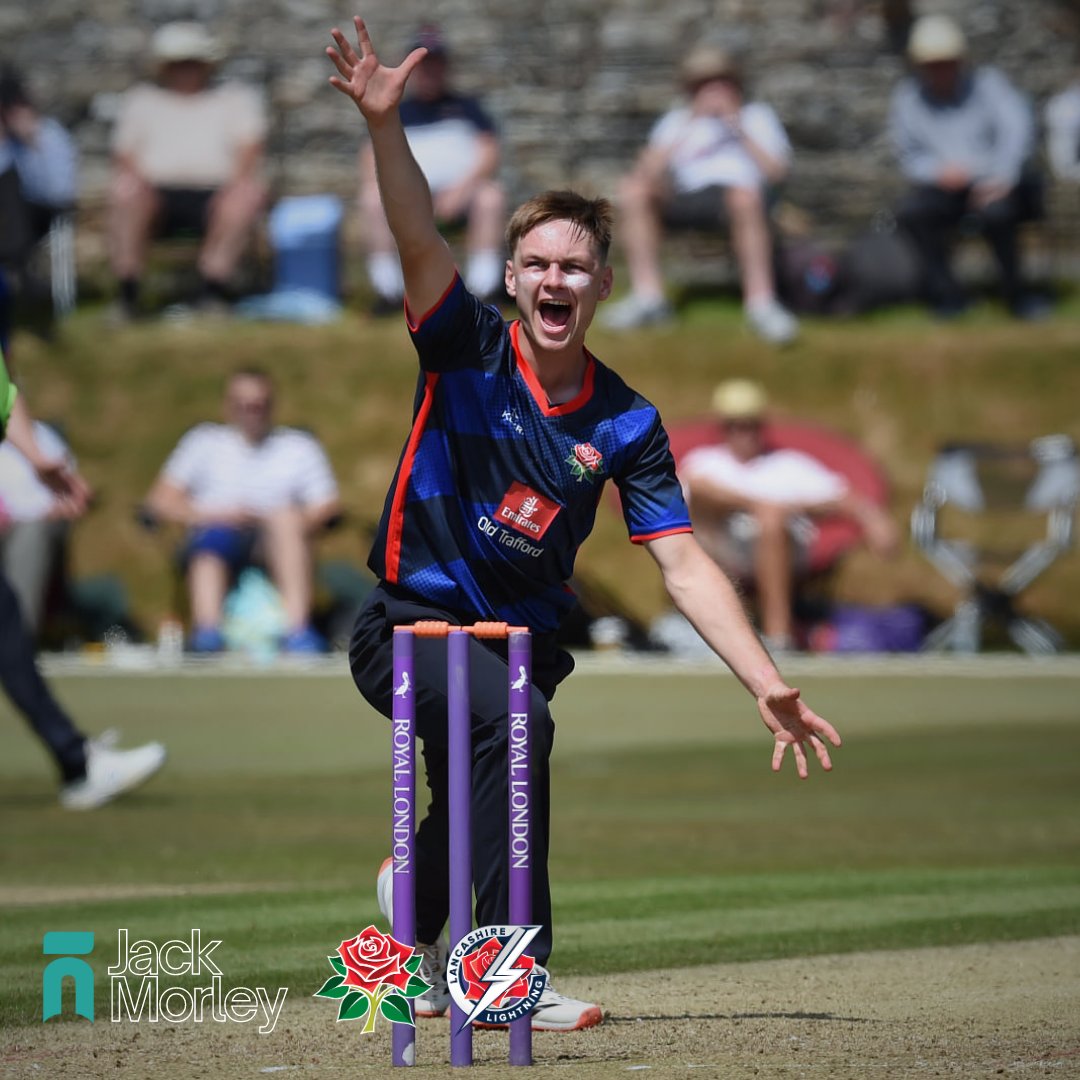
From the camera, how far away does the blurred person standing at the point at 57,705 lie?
8109 millimetres

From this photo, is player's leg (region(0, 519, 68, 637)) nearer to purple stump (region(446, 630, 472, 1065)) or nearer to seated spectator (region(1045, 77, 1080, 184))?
seated spectator (region(1045, 77, 1080, 184))

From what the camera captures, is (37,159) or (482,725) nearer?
(482,725)

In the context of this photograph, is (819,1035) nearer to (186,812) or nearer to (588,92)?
(186,812)

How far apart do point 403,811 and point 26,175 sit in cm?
1484

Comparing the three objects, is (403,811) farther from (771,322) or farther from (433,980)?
(771,322)

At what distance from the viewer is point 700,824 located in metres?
9.10

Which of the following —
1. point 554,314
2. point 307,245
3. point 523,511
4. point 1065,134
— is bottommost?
point 523,511

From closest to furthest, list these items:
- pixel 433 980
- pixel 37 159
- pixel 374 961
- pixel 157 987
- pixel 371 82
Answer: pixel 374 961 → pixel 371 82 → pixel 433 980 → pixel 157 987 → pixel 37 159

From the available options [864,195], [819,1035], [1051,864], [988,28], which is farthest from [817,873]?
[988,28]

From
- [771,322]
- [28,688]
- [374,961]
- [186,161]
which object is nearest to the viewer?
[374,961]

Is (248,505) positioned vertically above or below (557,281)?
below

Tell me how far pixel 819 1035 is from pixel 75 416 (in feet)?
44.4

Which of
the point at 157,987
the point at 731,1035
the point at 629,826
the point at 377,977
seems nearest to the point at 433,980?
the point at 157,987

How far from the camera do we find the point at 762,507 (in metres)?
14.9
